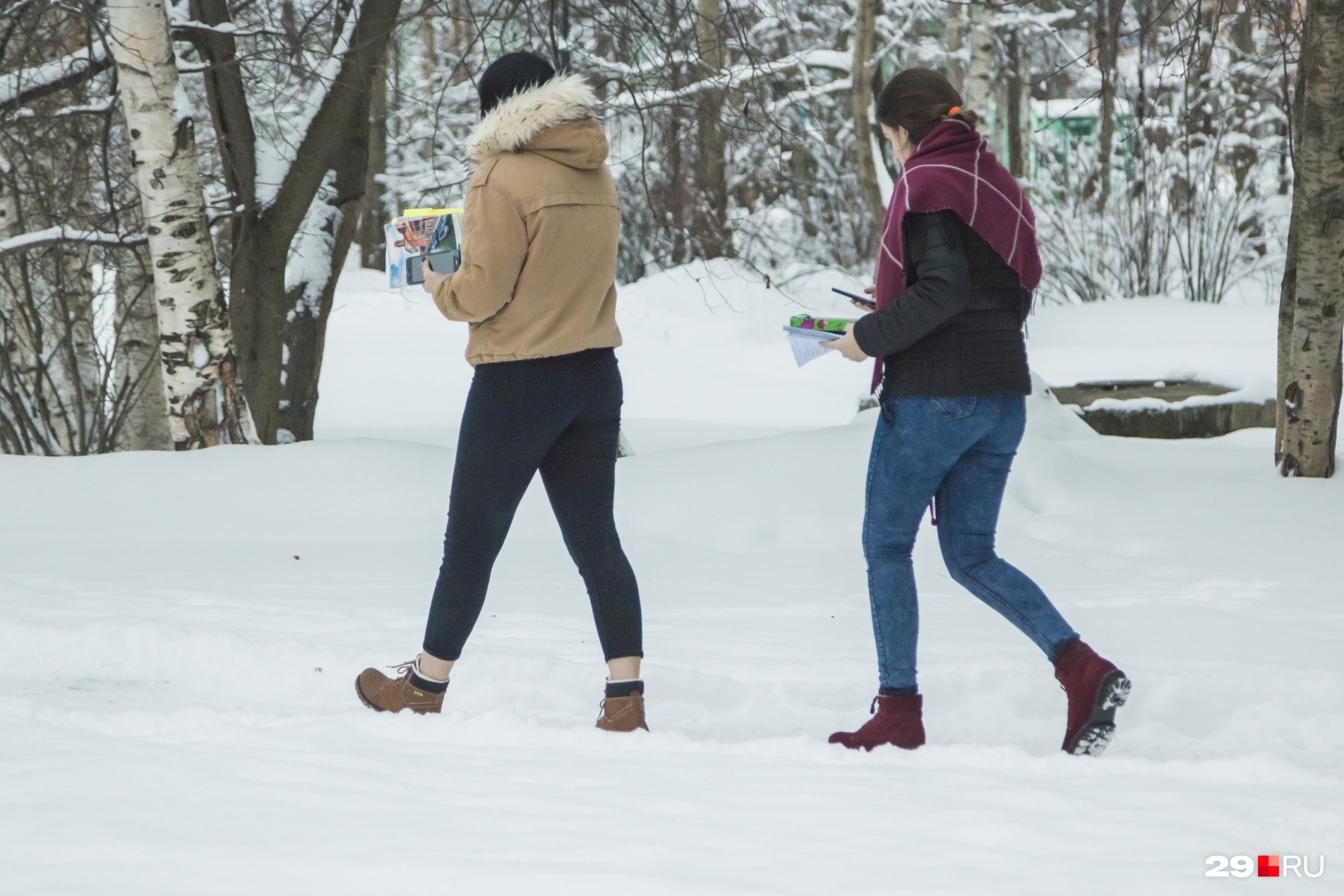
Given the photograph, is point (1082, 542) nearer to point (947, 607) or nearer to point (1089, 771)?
point (947, 607)

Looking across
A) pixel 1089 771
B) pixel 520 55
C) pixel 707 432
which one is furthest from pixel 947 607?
pixel 707 432

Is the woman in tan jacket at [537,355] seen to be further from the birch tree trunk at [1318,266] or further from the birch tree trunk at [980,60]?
the birch tree trunk at [980,60]

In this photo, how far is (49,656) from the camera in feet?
11.5

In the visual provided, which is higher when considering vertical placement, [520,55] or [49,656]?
[520,55]

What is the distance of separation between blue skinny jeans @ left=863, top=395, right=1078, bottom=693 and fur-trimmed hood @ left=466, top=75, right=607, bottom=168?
0.85 m

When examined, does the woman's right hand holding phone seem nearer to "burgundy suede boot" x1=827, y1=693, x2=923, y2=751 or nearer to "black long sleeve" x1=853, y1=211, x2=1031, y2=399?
"black long sleeve" x1=853, y1=211, x2=1031, y2=399

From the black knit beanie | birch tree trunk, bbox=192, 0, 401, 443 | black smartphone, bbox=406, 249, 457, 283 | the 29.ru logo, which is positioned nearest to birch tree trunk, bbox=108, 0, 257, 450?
birch tree trunk, bbox=192, 0, 401, 443

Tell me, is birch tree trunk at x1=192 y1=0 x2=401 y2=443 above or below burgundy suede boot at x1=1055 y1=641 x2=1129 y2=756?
above

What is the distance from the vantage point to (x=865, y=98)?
14234 mm

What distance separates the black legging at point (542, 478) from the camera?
267cm

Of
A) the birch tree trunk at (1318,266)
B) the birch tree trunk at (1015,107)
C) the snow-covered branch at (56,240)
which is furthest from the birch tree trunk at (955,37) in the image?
the snow-covered branch at (56,240)

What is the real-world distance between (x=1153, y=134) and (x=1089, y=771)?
12.4 m

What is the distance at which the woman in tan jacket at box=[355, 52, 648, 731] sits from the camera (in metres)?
2.59

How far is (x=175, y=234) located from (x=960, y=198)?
4214mm
